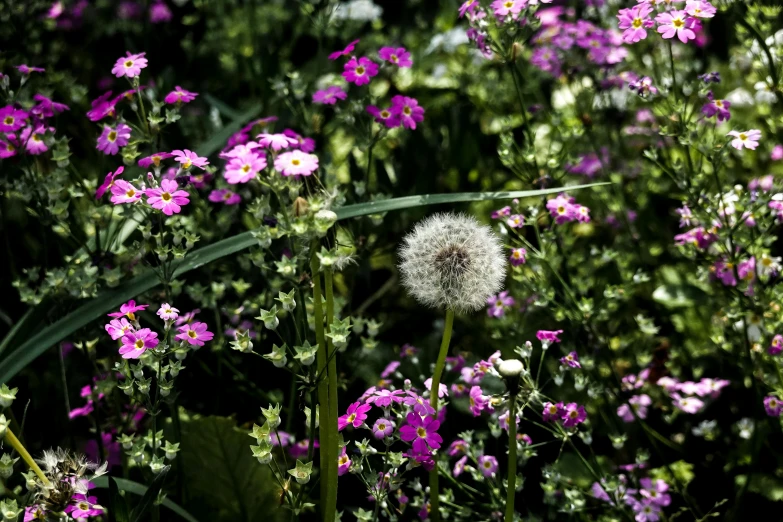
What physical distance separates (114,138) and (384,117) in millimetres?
682

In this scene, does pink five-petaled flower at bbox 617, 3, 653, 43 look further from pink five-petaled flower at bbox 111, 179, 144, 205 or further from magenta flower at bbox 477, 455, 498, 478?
pink five-petaled flower at bbox 111, 179, 144, 205

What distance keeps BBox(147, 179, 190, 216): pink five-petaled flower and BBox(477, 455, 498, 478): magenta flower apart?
895 mm

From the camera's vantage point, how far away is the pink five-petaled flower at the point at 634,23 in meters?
1.89

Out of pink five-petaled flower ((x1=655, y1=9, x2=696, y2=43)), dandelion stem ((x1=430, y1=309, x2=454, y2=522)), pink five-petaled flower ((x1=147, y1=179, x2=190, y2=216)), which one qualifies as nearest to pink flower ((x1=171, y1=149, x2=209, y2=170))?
pink five-petaled flower ((x1=147, y1=179, x2=190, y2=216))

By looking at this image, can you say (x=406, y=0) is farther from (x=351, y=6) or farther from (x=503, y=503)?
(x=503, y=503)

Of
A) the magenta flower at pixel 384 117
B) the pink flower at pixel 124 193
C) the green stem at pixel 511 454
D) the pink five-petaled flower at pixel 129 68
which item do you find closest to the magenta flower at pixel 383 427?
the green stem at pixel 511 454

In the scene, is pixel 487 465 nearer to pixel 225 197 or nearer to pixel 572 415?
pixel 572 415

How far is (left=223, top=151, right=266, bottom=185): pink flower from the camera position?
4.63 ft

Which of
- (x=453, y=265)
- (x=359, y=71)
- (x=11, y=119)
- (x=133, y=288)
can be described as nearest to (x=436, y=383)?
(x=453, y=265)

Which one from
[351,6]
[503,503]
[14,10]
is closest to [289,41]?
[351,6]

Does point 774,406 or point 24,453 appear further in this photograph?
point 774,406

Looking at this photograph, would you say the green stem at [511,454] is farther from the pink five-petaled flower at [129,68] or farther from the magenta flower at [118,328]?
the pink five-petaled flower at [129,68]

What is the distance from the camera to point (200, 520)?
1.91 metres

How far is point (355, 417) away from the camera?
1.61 metres
